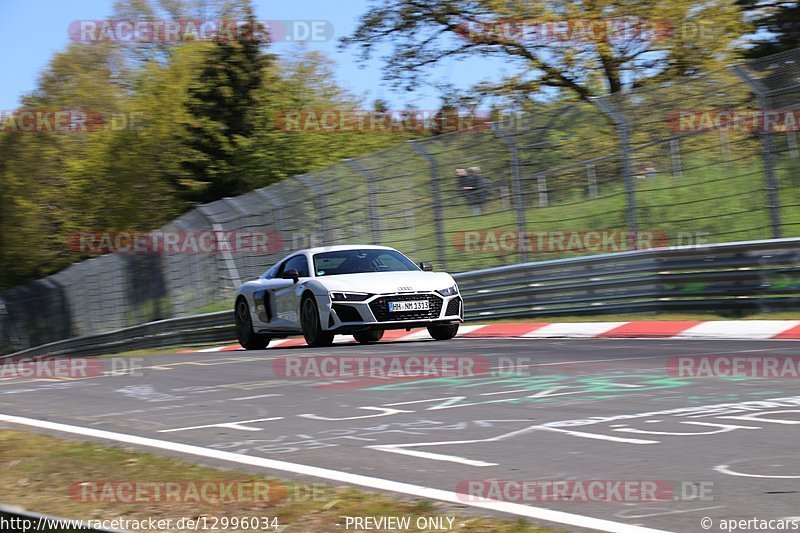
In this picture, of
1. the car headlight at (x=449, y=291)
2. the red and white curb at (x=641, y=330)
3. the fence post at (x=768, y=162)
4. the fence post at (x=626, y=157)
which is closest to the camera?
the red and white curb at (x=641, y=330)

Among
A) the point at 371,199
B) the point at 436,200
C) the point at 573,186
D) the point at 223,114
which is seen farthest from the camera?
the point at 223,114

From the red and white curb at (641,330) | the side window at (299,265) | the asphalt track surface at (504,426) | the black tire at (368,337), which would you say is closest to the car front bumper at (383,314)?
the side window at (299,265)

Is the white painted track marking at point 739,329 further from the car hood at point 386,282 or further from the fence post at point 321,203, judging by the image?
the fence post at point 321,203

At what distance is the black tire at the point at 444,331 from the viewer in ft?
50.7

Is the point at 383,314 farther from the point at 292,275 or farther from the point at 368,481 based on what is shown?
the point at 368,481

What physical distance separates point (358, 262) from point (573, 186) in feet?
11.2

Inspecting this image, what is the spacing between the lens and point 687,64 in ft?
94.5

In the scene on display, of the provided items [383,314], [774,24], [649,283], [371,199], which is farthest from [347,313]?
[774,24]

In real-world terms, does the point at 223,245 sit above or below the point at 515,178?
below

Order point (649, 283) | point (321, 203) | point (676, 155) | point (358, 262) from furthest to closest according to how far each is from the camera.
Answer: point (321, 203) → point (649, 283) → point (358, 262) → point (676, 155)

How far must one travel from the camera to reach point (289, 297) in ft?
51.1

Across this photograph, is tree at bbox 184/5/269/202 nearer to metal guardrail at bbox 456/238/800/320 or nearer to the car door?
metal guardrail at bbox 456/238/800/320

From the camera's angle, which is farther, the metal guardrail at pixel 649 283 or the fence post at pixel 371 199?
the fence post at pixel 371 199

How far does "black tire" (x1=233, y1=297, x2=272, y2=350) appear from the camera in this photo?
1734 cm
